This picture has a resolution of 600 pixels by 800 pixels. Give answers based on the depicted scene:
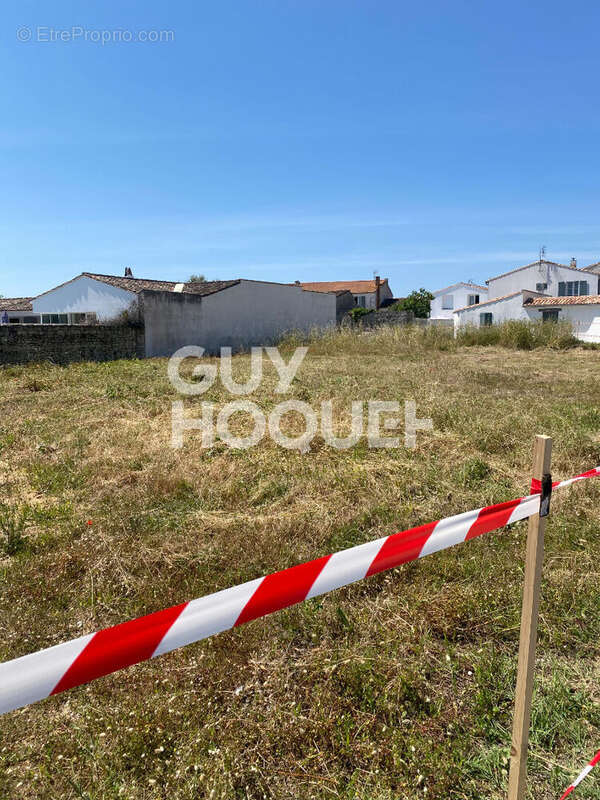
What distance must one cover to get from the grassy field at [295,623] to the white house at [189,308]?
12.2 meters

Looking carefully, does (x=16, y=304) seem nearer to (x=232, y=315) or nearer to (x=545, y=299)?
(x=232, y=315)

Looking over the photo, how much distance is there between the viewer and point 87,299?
757 inches

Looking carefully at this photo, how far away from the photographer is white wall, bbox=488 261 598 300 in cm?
3844

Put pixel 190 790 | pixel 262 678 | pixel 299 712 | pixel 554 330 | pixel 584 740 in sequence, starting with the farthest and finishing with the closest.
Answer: pixel 554 330 → pixel 262 678 → pixel 299 712 → pixel 584 740 → pixel 190 790

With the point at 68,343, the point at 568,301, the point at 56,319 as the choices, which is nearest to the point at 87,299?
the point at 56,319

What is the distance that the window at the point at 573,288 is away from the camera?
38.2m

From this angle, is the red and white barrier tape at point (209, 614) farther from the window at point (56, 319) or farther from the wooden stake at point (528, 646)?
the window at point (56, 319)

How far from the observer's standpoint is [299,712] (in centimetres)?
210

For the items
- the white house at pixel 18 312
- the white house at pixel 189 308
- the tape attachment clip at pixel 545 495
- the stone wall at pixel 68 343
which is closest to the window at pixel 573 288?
the white house at pixel 189 308

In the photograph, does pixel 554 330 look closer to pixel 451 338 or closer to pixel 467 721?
pixel 451 338

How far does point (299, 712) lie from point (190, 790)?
20.2 inches

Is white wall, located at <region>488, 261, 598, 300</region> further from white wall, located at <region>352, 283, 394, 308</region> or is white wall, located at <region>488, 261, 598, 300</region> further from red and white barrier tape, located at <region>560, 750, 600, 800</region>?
red and white barrier tape, located at <region>560, 750, 600, 800</region>

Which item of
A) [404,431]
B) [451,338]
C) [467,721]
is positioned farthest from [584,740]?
[451,338]

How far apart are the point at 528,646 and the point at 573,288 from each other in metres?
44.1
